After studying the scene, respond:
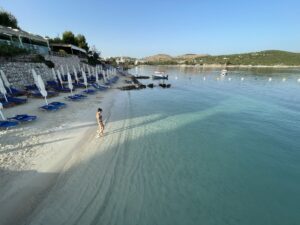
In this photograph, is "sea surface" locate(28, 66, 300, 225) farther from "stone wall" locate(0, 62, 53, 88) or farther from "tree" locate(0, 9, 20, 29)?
"tree" locate(0, 9, 20, 29)

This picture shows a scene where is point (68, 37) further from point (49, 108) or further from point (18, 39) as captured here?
point (49, 108)

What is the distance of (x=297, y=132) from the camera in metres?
13.9

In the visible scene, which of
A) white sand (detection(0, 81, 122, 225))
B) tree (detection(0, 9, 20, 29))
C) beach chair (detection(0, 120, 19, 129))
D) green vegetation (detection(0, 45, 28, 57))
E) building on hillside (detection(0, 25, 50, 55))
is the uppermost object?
tree (detection(0, 9, 20, 29))

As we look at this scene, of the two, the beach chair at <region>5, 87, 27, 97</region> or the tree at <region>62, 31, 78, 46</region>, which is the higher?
the tree at <region>62, 31, 78, 46</region>

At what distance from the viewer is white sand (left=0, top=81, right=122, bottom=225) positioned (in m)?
5.87

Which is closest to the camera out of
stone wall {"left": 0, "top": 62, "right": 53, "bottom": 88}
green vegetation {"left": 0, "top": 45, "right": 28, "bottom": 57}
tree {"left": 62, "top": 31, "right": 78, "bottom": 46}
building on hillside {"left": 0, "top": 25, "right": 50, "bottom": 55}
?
stone wall {"left": 0, "top": 62, "right": 53, "bottom": 88}

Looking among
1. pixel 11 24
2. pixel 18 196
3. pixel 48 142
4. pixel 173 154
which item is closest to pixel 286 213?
pixel 173 154

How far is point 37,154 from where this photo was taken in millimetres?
8492

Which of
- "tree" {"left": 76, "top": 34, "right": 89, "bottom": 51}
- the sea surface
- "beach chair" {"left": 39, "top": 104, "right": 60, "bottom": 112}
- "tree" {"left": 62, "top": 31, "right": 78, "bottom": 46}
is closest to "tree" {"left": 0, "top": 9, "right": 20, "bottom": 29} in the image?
"tree" {"left": 62, "top": 31, "right": 78, "bottom": 46}

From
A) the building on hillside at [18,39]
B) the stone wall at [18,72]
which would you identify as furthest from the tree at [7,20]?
the stone wall at [18,72]

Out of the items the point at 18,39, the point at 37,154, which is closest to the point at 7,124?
the point at 37,154

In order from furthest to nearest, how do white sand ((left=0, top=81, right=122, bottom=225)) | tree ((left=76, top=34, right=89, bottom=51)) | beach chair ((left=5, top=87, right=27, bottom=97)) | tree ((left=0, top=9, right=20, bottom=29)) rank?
tree ((left=76, top=34, right=89, bottom=51))
tree ((left=0, top=9, right=20, bottom=29))
beach chair ((left=5, top=87, right=27, bottom=97))
white sand ((left=0, top=81, right=122, bottom=225))

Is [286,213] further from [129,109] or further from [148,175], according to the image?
[129,109]

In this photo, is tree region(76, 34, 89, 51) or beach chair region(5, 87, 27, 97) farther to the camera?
tree region(76, 34, 89, 51)
